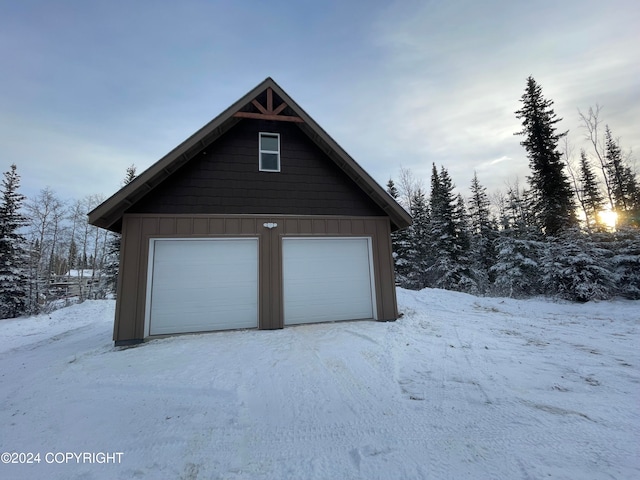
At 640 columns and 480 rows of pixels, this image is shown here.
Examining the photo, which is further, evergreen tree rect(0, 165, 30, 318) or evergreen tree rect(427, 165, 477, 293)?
evergreen tree rect(427, 165, 477, 293)

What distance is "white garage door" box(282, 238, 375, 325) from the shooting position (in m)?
7.57

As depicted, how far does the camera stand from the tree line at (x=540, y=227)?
11.0 metres

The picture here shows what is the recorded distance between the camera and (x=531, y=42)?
9250mm

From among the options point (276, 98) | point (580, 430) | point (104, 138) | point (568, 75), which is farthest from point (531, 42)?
point (104, 138)

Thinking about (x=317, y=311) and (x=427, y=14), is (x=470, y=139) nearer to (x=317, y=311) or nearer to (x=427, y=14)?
(x=427, y=14)

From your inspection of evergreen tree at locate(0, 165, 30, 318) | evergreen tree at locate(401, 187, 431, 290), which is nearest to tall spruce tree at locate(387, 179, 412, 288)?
evergreen tree at locate(401, 187, 431, 290)

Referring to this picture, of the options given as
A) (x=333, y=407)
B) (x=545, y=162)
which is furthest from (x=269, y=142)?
(x=545, y=162)

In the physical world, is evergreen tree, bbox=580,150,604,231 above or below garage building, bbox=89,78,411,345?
above

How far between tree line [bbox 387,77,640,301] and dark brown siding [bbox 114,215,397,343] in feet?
28.7

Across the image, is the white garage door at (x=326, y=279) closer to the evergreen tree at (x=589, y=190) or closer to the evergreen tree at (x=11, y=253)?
the evergreen tree at (x=11, y=253)

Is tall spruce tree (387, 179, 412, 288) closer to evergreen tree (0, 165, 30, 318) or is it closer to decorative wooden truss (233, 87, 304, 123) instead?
decorative wooden truss (233, 87, 304, 123)

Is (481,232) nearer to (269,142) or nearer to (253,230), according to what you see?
(269,142)

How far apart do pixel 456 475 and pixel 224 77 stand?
12871 mm

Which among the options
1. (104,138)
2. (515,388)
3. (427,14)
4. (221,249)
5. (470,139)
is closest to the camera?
(515,388)
